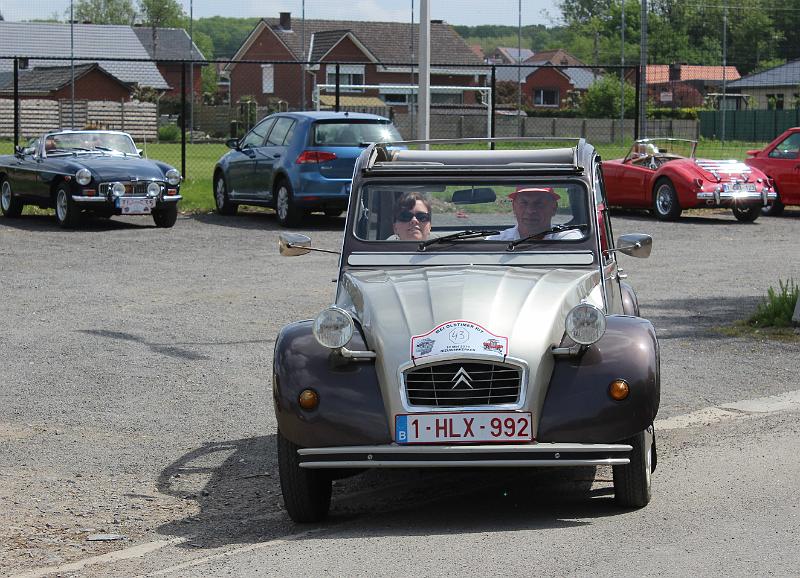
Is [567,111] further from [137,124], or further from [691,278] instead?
[691,278]

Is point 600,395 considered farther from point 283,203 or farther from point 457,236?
point 283,203

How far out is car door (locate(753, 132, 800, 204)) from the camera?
903 inches

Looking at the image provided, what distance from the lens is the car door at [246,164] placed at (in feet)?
69.3

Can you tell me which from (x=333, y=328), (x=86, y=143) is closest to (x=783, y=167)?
(x=86, y=143)

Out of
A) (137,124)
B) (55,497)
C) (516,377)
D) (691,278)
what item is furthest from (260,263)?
(137,124)

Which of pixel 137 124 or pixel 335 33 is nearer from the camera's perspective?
pixel 137 124

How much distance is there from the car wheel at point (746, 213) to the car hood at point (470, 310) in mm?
15704

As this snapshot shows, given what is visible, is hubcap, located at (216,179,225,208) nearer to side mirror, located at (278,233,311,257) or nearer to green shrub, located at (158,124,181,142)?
side mirror, located at (278,233,311,257)

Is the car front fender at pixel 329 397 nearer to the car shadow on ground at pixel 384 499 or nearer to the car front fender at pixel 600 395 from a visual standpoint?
the car shadow on ground at pixel 384 499

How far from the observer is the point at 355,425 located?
580 cm

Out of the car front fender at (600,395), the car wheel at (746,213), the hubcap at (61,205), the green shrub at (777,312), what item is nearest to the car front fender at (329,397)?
the car front fender at (600,395)

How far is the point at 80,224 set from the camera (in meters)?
19.9

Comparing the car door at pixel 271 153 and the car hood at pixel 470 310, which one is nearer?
Result: the car hood at pixel 470 310

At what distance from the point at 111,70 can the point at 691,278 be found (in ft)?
198
